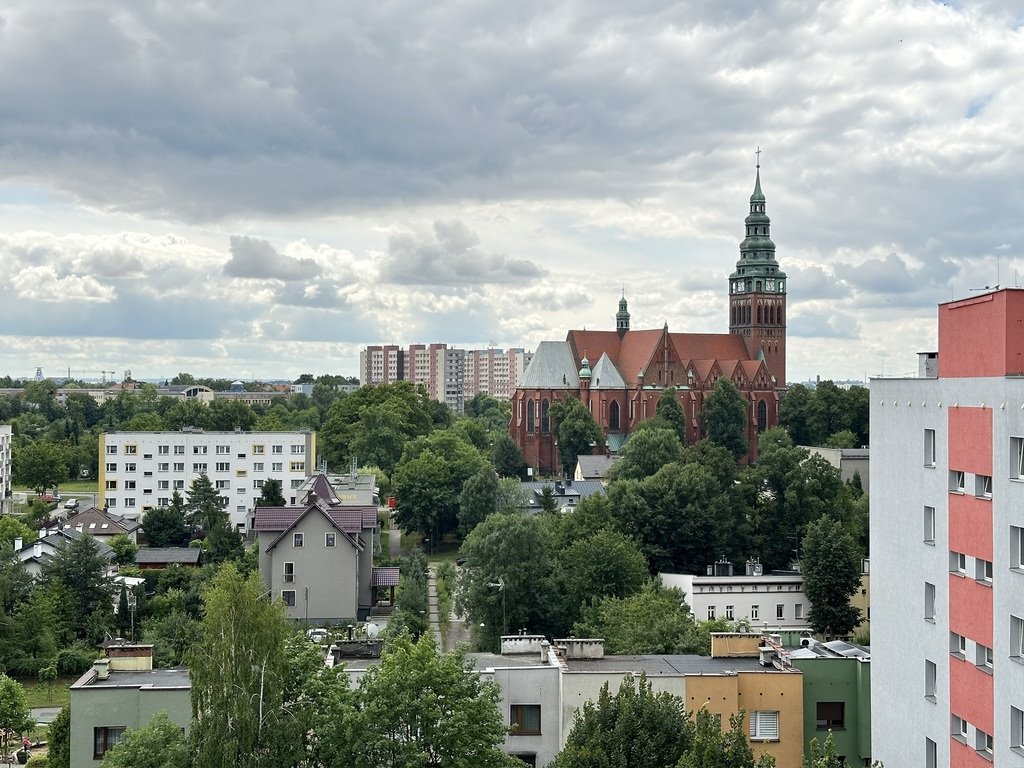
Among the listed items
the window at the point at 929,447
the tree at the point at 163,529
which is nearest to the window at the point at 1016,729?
the window at the point at 929,447

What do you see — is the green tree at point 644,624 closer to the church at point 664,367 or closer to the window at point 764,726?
the window at point 764,726

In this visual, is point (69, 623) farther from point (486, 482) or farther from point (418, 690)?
point (418, 690)

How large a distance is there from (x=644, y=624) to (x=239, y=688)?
66.3ft

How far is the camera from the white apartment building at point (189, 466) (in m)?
90.0

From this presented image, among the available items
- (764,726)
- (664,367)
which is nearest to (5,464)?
(664,367)

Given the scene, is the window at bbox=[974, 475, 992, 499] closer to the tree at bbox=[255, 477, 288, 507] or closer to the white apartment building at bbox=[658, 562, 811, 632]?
the white apartment building at bbox=[658, 562, 811, 632]

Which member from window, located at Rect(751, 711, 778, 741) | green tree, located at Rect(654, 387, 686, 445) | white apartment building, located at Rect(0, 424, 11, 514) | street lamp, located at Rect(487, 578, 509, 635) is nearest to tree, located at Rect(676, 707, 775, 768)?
window, located at Rect(751, 711, 778, 741)

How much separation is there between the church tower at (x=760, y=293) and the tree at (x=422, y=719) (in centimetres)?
11562

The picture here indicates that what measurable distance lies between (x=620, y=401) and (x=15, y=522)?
67.7 m

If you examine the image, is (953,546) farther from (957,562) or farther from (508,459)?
(508,459)

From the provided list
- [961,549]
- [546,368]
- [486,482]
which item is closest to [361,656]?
[961,549]

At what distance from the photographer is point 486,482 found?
79.1 m

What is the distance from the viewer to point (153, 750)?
2420cm

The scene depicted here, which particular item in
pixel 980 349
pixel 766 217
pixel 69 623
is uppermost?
pixel 766 217
